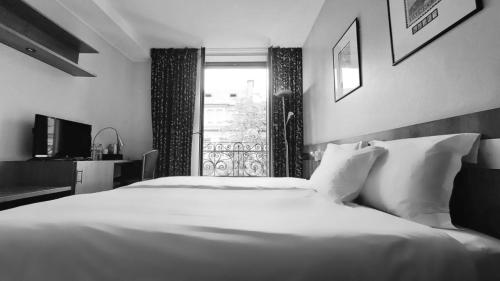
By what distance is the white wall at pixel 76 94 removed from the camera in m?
2.32

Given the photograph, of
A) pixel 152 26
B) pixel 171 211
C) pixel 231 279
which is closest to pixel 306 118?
pixel 152 26

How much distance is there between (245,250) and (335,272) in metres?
0.25

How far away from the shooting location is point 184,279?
639 millimetres

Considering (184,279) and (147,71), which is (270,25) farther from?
(184,279)

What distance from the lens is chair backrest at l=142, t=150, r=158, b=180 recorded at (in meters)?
3.48

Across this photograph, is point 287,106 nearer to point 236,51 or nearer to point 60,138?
point 236,51

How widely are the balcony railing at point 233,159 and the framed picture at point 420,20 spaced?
3.32 m

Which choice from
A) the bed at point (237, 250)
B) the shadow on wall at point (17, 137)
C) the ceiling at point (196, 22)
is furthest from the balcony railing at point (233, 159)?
the bed at point (237, 250)

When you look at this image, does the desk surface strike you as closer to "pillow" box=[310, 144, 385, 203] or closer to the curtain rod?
"pillow" box=[310, 144, 385, 203]

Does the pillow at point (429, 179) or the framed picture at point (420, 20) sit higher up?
the framed picture at point (420, 20)

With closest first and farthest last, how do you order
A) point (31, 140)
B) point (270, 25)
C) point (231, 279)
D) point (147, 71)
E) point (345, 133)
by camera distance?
point (231, 279) < point (345, 133) < point (31, 140) < point (270, 25) < point (147, 71)

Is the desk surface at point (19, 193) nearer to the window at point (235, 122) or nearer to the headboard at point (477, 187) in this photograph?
the window at point (235, 122)

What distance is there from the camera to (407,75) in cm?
136

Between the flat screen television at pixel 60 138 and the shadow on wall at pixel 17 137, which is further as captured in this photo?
the flat screen television at pixel 60 138
